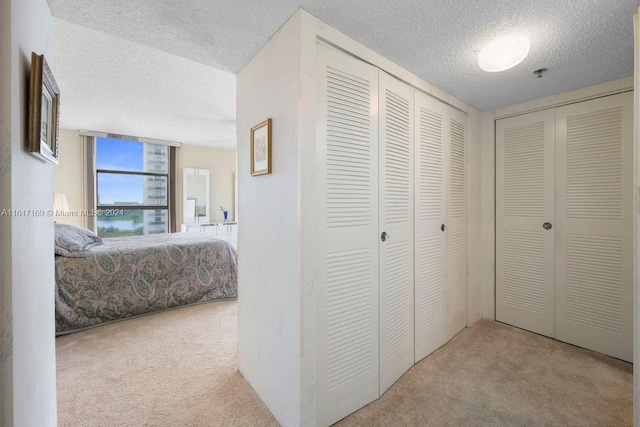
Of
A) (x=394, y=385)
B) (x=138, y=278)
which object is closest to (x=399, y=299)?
(x=394, y=385)

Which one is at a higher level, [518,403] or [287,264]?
[287,264]

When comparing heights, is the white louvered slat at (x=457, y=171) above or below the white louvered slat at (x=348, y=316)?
above

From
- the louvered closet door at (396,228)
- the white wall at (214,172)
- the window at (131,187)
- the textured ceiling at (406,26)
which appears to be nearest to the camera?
the textured ceiling at (406,26)

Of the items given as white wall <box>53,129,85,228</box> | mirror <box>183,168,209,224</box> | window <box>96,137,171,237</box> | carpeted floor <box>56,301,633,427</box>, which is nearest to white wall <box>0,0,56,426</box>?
carpeted floor <box>56,301,633,427</box>

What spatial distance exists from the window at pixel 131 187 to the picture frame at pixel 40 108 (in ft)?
14.7

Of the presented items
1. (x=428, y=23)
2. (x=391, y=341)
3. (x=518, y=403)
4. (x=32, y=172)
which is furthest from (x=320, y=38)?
(x=518, y=403)

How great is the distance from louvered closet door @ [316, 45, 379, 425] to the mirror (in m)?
4.71

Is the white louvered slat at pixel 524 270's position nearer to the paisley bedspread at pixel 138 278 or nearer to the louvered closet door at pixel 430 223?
the louvered closet door at pixel 430 223

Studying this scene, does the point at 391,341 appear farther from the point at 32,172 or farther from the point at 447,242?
the point at 32,172

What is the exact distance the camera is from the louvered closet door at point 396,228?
1794 millimetres

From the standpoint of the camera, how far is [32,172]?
1.02 metres

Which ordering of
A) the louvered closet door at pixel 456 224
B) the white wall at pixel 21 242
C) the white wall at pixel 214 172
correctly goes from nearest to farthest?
the white wall at pixel 21 242 → the louvered closet door at pixel 456 224 → the white wall at pixel 214 172

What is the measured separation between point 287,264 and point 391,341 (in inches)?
37.1

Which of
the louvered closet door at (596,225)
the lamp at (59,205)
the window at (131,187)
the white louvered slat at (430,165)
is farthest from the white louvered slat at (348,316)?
the window at (131,187)
